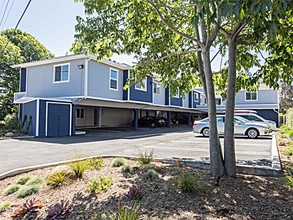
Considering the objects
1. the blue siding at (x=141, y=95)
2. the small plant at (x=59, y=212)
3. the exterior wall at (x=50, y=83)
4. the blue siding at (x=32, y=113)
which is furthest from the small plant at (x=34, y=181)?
the blue siding at (x=141, y=95)

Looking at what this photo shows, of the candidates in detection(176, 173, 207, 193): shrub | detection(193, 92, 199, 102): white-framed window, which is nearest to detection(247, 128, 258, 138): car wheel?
detection(176, 173, 207, 193): shrub

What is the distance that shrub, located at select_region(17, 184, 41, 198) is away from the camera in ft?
15.5

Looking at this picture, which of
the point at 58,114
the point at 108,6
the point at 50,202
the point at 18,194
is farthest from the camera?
the point at 58,114

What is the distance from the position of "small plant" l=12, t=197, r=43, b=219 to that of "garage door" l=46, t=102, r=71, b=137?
483 inches

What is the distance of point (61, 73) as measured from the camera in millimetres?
18109

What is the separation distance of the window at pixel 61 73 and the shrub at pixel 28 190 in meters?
13.7

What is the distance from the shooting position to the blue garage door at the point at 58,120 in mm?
15758

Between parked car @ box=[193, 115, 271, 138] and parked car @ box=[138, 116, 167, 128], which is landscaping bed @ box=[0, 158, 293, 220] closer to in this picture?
parked car @ box=[193, 115, 271, 138]

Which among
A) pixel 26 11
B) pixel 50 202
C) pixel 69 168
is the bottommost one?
pixel 50 202

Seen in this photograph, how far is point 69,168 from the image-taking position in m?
5.48

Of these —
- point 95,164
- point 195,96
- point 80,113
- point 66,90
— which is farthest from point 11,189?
point 195,96

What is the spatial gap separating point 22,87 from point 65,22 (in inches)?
555

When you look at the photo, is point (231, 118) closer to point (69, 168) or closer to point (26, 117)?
point (69, 168)

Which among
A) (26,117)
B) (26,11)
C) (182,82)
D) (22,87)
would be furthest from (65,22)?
(22,87)
